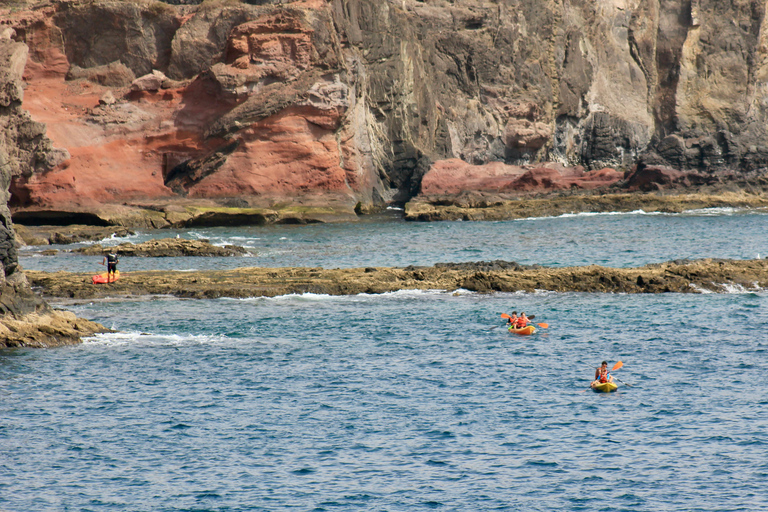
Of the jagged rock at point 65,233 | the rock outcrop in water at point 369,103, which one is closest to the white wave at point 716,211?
the rock outcrop in water at point 369,103

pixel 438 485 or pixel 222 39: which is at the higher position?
pixel 222 39

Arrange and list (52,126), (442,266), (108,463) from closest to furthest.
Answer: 1. (108,463)
2. (442,266)
3. (52,126)

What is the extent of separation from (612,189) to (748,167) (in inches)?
649

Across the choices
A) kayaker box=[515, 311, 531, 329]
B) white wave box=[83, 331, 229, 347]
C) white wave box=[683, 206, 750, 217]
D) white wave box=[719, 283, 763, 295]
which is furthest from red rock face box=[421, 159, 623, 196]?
white wave box=[83, 331, 229, 347]

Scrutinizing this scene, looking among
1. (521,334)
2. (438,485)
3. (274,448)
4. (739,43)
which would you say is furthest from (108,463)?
(739,43)

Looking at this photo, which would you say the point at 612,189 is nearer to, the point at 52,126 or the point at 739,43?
the point at 739,43

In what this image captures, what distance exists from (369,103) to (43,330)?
64.0 m

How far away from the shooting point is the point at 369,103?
89875 millimetres

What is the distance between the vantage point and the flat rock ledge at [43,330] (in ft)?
93.6

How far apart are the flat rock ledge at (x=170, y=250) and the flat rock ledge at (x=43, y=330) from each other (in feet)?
69.5

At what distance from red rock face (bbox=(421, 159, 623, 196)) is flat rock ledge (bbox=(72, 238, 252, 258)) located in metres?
40.5

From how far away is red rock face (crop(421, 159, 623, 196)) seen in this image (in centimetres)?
9181

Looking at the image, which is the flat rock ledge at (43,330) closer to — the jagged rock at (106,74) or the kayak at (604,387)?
the kayak at (604,387)

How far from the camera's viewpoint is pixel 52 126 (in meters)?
73.4
